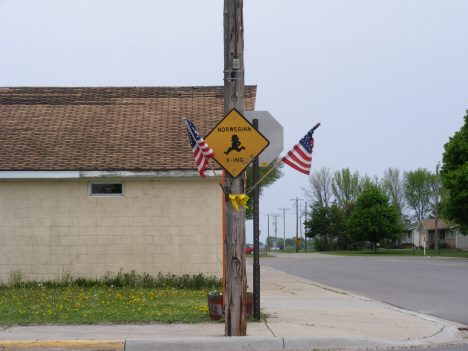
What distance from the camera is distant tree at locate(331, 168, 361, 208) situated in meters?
83.6

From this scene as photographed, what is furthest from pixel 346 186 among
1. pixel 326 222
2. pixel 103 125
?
pixel 103 125

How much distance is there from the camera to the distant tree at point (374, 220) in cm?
5941

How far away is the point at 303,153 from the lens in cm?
828

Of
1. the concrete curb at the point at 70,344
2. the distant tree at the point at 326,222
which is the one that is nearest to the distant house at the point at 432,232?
the distant tree at the point at 326,222

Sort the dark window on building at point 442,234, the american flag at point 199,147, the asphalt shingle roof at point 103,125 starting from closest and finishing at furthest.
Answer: the american flag at point 199,147 → the asphalt shingle roof at point 103,125 → the dark window on building at point 442,234

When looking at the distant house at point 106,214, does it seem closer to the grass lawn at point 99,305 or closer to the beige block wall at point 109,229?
the beige block wall at point 109,229

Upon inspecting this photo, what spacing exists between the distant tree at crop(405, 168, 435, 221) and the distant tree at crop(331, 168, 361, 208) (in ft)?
38.8

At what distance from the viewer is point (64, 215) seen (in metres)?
14.6

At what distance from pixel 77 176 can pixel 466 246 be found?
65.7m

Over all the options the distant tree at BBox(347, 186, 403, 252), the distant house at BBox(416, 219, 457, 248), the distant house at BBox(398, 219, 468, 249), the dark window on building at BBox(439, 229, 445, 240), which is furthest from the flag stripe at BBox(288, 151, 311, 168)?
the dark window on building at BBox(439, 229, 445, 240)

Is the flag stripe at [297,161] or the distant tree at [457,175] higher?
the distant tree at [457,175]

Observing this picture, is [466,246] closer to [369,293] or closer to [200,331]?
[369,293]

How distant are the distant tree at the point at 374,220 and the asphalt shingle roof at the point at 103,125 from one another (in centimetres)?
4422

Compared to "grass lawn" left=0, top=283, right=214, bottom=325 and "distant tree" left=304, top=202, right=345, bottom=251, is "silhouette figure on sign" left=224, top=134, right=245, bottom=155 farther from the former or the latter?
"distant tree" left=304, top=202, right=345, bottom=251
